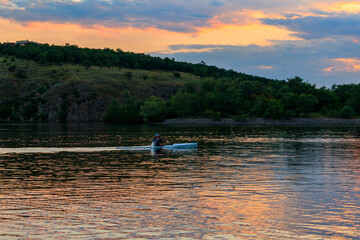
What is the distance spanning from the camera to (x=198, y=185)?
36.7 m

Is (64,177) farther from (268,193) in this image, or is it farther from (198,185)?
(268,193)

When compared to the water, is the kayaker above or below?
above

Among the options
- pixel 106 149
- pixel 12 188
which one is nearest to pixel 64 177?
pixel 12 188

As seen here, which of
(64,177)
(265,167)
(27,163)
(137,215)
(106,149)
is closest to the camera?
(137,215)

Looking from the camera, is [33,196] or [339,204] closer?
[339,204]

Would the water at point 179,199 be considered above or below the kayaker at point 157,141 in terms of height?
below

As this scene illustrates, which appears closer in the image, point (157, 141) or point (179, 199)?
point (179, 199)

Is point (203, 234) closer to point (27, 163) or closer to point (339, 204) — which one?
point (339, 204)

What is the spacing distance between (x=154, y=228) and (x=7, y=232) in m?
7.15

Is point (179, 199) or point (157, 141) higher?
point (157, 141)

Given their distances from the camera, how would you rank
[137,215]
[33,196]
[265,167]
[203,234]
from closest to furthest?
[203,234] < [137,215] < [33,196] < [265,167]

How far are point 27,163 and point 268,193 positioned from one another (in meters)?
31.1

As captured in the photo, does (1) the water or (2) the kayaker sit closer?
(1) the water

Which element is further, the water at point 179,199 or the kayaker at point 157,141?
the kayaker at point 157,141
